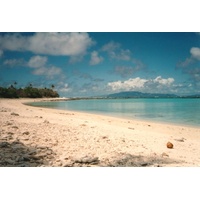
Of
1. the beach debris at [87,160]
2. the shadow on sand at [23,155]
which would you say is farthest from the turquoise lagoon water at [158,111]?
the shadow on sand at [23,155]

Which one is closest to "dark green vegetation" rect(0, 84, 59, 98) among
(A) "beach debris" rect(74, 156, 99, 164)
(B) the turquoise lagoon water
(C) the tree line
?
(C) the tree line

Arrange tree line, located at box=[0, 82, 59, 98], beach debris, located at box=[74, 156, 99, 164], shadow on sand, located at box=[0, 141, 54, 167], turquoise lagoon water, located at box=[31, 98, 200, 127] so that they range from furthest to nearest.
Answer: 1. turquoise lagoon water, located at box=[31, 98, 200, 127]
2. tree line, located at box=[0, 82, 59, 98]
3. beach debris, located at box=[74, 156, 99, 164]
4. shadow on sand, located at box=[0, 141, 54, 167]

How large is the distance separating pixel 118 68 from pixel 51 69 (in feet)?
5.34

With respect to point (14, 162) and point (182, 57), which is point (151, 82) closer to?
point (182, 57)

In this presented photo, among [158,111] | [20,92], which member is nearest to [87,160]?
[158,111]

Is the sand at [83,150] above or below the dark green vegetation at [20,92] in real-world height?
below

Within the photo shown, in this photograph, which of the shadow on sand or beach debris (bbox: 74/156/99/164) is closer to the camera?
the shadow on sand

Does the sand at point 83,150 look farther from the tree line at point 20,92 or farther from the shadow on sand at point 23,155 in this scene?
the tree line at point 20,92

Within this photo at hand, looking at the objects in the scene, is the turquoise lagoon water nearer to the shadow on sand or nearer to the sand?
the sand

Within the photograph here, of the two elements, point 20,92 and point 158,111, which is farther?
point 20,92

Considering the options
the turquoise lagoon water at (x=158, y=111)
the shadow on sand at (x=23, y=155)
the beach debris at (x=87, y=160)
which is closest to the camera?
the shadow on sand at (x=23, y=155)

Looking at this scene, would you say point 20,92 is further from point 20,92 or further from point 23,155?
point 23,155
